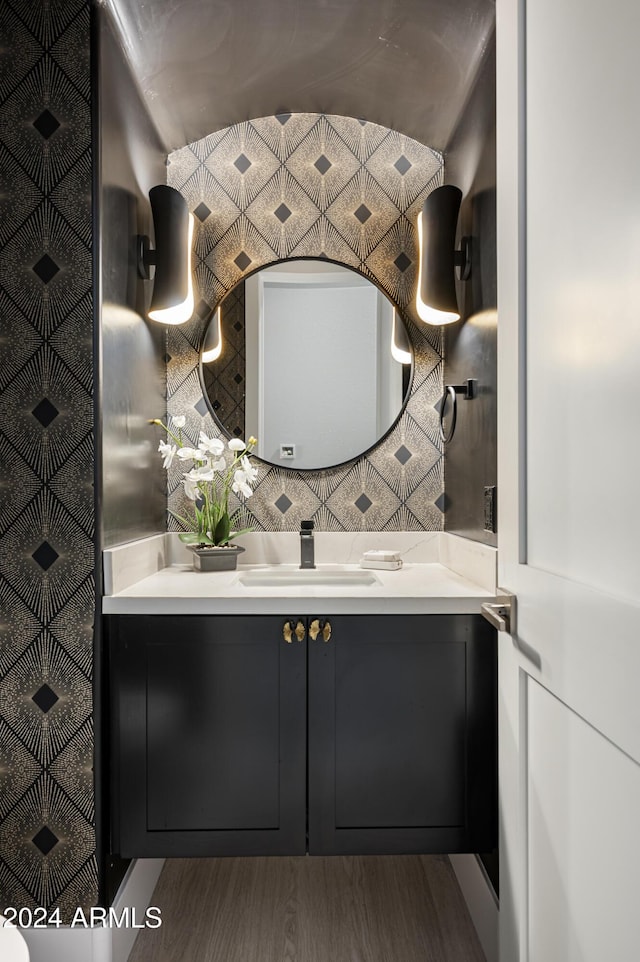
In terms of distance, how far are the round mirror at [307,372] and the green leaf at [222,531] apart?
0.30 m

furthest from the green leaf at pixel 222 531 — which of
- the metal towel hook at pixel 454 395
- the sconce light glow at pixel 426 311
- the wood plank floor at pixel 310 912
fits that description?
the wood plank floor at pixel 310 912

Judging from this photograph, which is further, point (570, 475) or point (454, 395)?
point (454, 395)

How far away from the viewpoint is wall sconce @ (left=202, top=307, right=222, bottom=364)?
2.22 meters

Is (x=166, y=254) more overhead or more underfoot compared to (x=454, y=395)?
more overhead

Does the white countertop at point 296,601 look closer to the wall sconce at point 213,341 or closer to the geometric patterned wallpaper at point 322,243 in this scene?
the geometric patterned wallpaper at point 322,243

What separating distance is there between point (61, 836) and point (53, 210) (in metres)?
1.48

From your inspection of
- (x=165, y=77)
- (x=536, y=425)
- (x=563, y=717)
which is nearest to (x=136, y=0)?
(x=165, y=77)

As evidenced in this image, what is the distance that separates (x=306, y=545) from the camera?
209cm

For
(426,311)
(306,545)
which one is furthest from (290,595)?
(426,311)

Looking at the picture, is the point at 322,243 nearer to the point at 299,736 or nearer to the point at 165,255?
the point at 165,255

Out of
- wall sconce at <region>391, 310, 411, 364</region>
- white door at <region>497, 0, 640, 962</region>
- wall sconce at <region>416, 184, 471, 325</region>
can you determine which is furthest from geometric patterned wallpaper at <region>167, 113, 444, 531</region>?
white door at <region>497, 0, 640, 962</region>

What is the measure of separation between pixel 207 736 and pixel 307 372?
3.97 feet

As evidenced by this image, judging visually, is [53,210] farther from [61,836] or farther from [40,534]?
[61,836]

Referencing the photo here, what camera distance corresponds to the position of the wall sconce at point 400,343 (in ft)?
7.32
